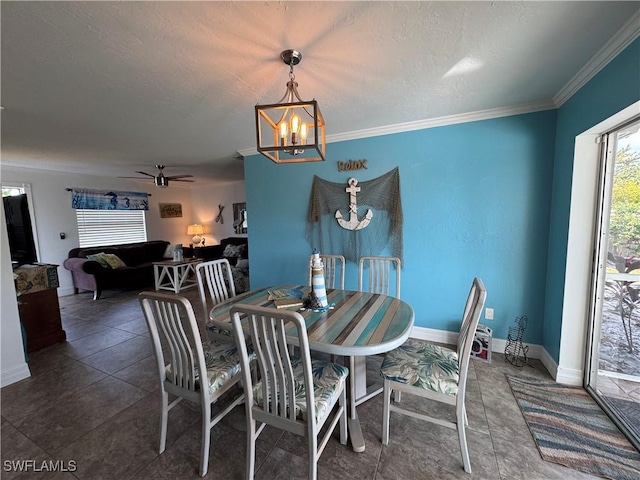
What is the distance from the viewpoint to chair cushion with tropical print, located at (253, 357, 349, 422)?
1233 millimetres

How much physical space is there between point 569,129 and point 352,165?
1807 mm

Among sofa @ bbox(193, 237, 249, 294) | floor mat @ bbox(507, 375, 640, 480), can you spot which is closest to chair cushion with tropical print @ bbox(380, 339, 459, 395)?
floor mat @ bbox(507, 375, 640, 480)

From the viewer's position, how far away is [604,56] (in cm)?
151

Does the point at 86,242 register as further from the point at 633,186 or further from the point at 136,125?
the point at 633,186

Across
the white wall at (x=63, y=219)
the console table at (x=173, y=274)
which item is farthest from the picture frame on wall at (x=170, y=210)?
the console table at (x=173, y=274)

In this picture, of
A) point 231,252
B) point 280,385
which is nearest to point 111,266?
point 231,252

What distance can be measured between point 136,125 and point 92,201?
12.3 ft

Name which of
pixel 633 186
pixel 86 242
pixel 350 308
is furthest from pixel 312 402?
pixel 86 242

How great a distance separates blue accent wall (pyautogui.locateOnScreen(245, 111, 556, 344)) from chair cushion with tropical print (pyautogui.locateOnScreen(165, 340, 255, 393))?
1704mm

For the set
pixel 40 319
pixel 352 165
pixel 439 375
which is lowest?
pixel 40 319

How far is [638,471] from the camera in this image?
1.34 metres

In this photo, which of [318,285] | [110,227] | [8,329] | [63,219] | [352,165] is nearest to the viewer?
[318,285]

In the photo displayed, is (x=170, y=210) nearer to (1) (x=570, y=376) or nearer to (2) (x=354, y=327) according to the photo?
(2) (x=354, y=327)

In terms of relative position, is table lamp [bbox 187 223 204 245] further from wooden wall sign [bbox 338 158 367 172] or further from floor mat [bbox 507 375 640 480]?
floor mat [bbox 507 375 640 480]
